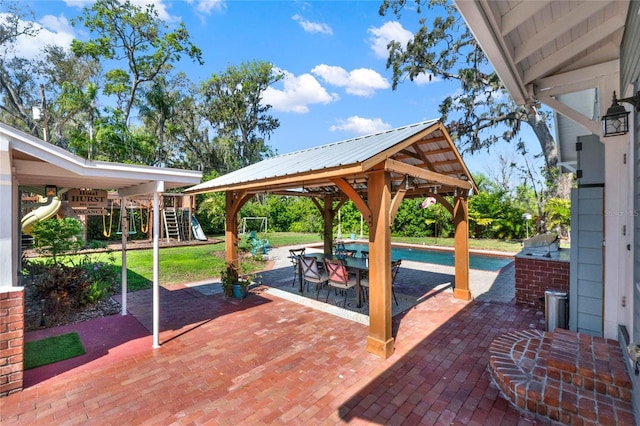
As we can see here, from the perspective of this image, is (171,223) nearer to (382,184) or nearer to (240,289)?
(240,289)

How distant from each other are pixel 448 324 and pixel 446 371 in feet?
5.56

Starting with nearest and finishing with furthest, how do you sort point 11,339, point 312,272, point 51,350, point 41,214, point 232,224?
point 11,339
point 51,350
point 41,214
point 312,272
point 232,224

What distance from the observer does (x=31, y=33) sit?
2133 cm

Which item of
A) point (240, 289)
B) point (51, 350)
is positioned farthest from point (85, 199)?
point (240, 289)

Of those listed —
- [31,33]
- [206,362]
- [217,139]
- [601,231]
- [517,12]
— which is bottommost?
[206,362]

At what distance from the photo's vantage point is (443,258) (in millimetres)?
13211

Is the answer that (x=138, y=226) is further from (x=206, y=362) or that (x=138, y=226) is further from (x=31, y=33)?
(x=206, y=362)

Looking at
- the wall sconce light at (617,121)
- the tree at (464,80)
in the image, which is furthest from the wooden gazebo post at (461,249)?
the tree at (464,80)

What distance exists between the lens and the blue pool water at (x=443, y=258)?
11594mm

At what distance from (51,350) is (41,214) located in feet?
11.5

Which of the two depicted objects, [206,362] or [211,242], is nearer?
[206,362]

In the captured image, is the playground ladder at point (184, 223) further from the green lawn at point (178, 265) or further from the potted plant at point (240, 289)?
the potted plant at point (240, 289)

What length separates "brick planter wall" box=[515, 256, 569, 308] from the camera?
600 centimetres

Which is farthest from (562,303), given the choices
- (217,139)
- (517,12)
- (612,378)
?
(217,139)
